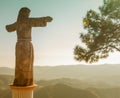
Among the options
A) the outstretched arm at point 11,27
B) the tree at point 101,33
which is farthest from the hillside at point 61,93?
the outstretched arm at point 11,27

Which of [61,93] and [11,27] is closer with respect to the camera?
[11,27]

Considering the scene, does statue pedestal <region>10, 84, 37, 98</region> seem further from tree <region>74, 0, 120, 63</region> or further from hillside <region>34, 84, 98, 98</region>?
hillside <region>34, 84, 98, 98</region>

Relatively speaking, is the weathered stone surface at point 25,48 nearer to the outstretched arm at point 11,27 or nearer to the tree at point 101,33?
the outstretched arm at point 11,27

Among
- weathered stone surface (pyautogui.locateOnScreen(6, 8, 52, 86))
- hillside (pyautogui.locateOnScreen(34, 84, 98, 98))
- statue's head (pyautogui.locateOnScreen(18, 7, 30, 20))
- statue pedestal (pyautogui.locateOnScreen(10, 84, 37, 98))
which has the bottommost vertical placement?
hillside (pyautogui.locateOnScreen(34, 84, 98, 98))

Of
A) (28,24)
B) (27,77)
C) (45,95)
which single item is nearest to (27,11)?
(28,24)

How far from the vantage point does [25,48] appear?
17.9 feet

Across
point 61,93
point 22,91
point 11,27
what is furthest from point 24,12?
point 61,93

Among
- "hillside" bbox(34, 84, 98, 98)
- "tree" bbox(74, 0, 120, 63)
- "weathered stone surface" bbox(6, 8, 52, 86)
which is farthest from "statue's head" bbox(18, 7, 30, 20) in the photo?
"hillside" bbox(34, 84, 98, 98)

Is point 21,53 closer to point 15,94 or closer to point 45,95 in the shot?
point 15,94

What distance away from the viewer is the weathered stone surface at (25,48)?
213 inches

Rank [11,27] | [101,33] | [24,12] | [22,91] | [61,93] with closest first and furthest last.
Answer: [22,91], [24,12], [11,27], [101,33], [61,93]

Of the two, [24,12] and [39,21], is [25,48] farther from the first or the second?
[24,12]

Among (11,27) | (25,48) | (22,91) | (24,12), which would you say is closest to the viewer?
(22,91)

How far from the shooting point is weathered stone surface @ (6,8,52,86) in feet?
17.7
